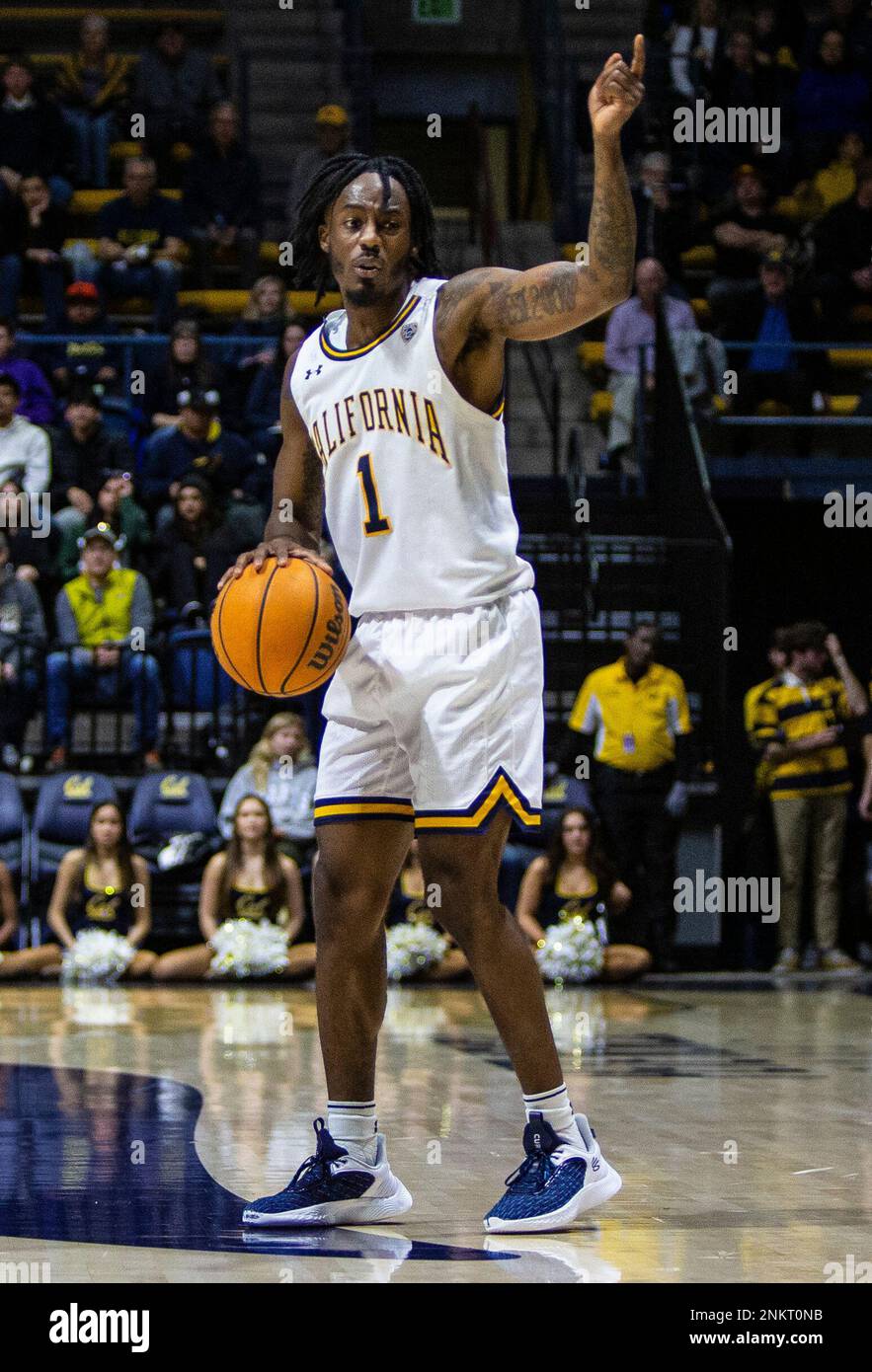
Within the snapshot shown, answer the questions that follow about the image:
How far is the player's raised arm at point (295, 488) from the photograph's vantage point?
430 centimetres

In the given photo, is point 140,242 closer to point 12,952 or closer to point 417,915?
point 12,952

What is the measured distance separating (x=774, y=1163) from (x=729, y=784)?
7.59 metres

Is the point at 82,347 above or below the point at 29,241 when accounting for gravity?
below

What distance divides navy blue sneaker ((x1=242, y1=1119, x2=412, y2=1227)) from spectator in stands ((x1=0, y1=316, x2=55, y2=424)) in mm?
8916

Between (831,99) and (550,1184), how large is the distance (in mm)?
13048

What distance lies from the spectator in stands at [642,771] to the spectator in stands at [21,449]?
333 centimetres

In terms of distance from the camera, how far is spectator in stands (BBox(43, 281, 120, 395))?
12.9 meters

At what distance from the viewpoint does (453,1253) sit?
144 inches

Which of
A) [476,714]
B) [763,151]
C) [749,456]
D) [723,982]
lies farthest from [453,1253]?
[763,151]

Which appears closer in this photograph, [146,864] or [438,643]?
[438,643]

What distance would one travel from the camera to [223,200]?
1462 centimetres

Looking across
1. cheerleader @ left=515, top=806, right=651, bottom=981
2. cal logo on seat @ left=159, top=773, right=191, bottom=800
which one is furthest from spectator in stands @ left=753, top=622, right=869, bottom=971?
cal logo on seat @ left=159, top=773, right=191, bottom=800

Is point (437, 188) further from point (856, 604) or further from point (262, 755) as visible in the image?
point (262, 755)

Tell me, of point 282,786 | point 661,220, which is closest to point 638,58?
point 282,786
